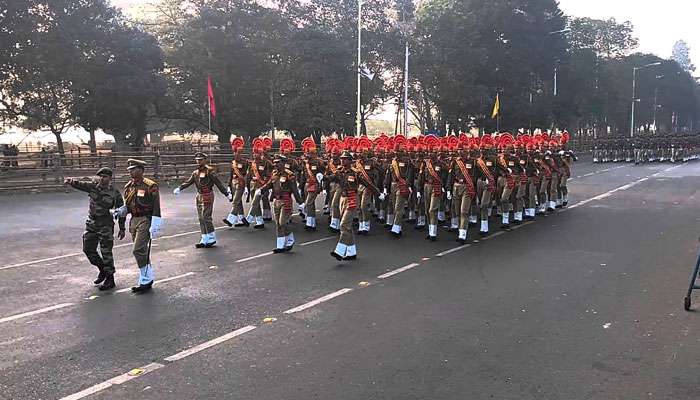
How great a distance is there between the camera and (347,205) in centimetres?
1068

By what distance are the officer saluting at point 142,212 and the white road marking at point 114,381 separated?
3072mm

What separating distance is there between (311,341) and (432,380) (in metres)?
1.53

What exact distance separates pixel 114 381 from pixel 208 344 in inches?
44.8

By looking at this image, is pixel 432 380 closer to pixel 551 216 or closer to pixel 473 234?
pixel 473 234

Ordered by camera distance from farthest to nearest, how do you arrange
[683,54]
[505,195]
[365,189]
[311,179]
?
1. [683,54]
2. [311,179]
3. [505,195]
4. [365,189]

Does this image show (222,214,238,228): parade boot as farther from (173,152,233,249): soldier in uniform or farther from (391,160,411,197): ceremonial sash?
(391,160,411,197): ceremonial sash

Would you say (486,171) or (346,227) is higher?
(486,171)

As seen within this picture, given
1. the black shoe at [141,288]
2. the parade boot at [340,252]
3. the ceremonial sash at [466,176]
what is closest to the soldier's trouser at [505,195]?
the ceremonial sash at [466,176]

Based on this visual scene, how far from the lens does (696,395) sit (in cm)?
505

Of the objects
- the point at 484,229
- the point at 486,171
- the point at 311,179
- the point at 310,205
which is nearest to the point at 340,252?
the point at 310,205

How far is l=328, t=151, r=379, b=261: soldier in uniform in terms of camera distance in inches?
413

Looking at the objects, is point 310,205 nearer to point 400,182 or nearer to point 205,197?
point 400,182

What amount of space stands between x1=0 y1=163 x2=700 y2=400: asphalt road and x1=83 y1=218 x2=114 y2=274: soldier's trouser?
42 centimetres

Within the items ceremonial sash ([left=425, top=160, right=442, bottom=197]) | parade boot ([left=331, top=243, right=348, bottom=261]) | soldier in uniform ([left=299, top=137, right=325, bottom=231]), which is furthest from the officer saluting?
ceremonial sash ([left=425, top=160, right=442, bottom=197])
